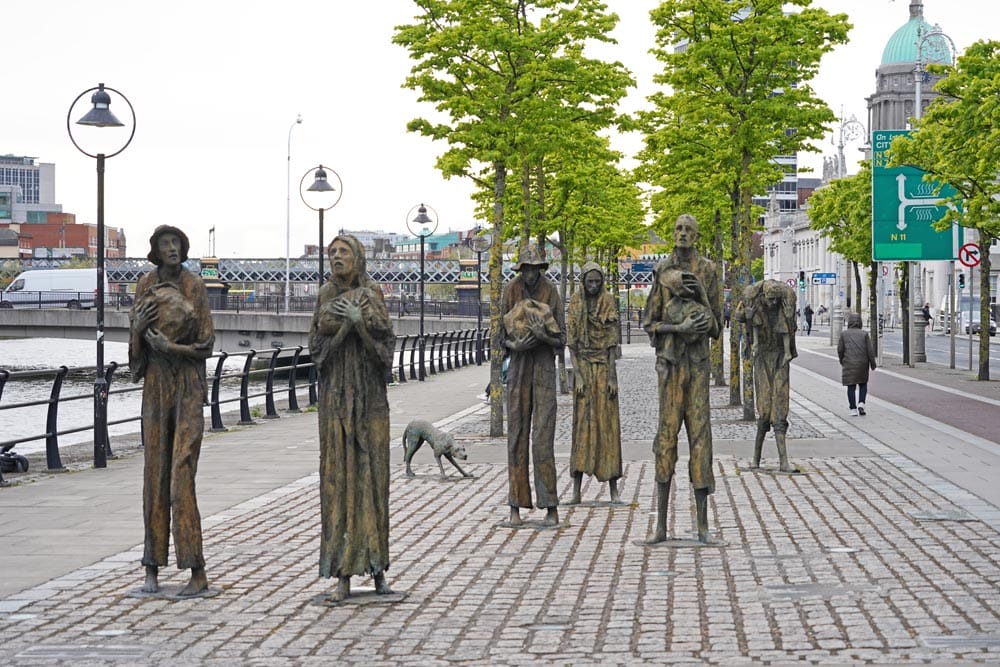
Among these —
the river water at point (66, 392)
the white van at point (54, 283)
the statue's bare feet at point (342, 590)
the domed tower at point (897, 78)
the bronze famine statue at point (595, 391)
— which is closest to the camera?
the statue's bare feet at point (342, 590)

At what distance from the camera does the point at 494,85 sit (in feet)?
68.3

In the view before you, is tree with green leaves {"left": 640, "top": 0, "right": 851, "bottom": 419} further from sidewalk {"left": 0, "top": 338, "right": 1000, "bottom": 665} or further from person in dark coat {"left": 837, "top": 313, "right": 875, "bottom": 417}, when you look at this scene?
sidewalk {"left": 0, "top": 338, "right": 1000, "bottom": 665}

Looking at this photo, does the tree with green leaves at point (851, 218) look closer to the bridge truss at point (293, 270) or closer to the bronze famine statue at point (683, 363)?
the bronze famine statue at point (683, 363)

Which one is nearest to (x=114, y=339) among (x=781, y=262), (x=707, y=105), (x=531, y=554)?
(x=707, y=105)

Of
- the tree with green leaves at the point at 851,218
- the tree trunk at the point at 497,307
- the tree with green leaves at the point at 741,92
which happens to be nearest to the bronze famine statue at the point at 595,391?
the tree trunk at the point at 497,307

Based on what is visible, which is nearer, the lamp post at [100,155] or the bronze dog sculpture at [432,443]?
the bronze dog sculpture at [432,443]

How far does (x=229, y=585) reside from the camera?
8.54m

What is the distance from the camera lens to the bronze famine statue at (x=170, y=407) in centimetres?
807

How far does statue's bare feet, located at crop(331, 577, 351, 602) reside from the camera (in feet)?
25.8

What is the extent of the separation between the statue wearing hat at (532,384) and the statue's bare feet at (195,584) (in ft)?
10.1

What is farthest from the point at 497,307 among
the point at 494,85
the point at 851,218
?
the point at 851,218

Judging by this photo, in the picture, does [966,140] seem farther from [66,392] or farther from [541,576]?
[66,392]

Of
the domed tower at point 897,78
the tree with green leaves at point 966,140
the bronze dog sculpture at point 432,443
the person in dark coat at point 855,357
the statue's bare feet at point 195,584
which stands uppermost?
the domed tower at point 897,78

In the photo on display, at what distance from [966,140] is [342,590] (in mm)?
21326
